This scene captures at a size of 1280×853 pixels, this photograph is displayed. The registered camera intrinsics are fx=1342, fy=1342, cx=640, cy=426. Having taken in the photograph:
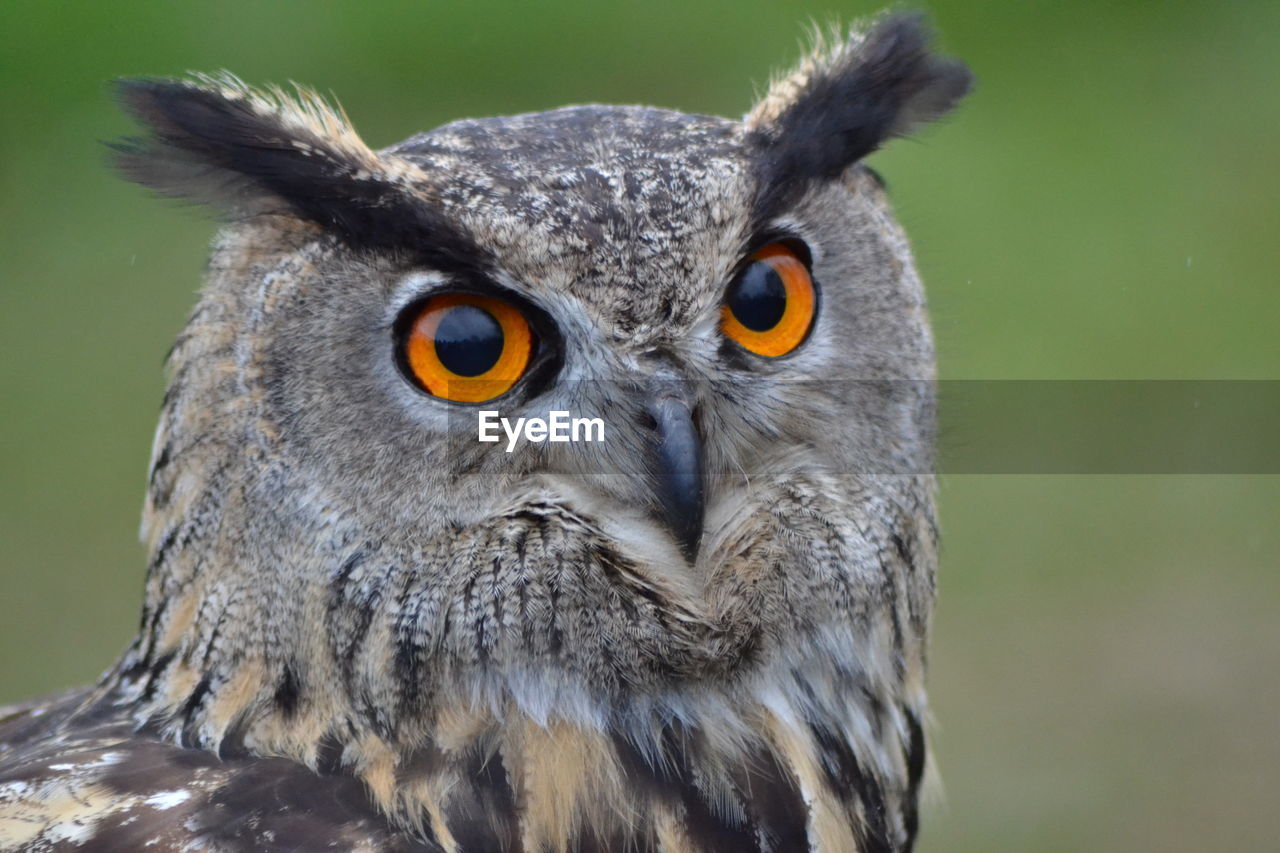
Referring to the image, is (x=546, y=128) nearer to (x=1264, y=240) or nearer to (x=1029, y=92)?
(x=1264, y=240)

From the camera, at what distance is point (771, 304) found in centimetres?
129

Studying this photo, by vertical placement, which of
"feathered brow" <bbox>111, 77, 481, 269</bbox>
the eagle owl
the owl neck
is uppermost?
"feathered brow" <bbox>111, 77, 481, 269</bbox>

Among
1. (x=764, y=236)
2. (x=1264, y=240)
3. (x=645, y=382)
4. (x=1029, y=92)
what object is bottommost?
(x=645, y=382)

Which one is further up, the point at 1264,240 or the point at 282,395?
the point at 1264,240

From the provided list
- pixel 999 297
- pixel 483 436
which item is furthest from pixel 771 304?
pixel 999 297

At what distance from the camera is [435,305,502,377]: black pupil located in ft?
3.95

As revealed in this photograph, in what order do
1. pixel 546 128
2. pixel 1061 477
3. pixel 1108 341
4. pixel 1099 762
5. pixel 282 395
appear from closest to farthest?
pixel 282 395 → pixel 546 128 → pixel 1099 762 → pixel 1061 477 → pixel 1108 341

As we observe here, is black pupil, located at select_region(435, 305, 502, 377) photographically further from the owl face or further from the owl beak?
the owl beak

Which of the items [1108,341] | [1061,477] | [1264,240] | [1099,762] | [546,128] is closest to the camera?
[546,128]

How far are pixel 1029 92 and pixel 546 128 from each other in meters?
4.58

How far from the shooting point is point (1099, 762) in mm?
3115

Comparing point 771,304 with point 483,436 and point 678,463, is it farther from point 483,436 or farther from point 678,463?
point 483,436

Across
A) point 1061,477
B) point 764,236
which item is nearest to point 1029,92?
point 1061,477

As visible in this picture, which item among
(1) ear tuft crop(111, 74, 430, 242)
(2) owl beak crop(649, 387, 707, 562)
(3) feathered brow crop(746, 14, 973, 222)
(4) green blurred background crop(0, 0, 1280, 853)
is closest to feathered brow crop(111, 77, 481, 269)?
(1) ear tuft crop(111, 74, 430, 242)
